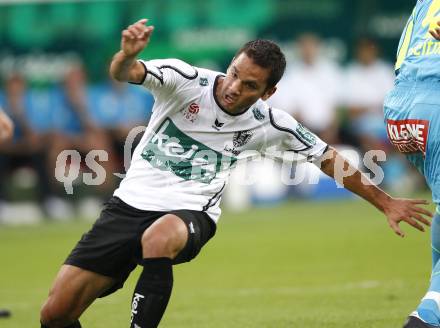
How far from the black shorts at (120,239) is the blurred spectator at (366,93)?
531 inches

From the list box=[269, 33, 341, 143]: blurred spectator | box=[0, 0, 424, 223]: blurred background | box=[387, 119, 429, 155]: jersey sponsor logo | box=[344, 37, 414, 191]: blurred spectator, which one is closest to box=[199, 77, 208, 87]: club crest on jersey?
box=[387, 119, 429, 155]: jersey sponsor logo

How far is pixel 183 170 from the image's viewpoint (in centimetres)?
724

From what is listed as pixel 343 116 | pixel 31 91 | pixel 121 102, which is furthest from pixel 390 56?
pixel 31 91

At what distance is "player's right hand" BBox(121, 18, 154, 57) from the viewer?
251 inches

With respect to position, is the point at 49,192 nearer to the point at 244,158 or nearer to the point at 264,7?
the point at 264,7

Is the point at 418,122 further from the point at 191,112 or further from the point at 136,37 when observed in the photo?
the point at 136,37

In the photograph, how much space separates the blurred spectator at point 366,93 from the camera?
66.8 feet

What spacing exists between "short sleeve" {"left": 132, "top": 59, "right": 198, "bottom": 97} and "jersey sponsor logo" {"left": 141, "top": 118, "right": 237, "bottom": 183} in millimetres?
311

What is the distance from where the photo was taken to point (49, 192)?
18562mm

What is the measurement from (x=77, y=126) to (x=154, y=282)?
500 inches

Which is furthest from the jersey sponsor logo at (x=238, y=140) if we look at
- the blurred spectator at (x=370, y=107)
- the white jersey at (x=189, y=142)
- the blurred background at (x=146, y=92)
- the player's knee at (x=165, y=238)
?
the blurred spectator at (x=370, y=107)

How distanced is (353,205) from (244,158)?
11617 mm

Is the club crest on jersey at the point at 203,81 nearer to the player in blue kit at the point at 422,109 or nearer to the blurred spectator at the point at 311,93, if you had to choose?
the player in blue kit at the point at 422,109

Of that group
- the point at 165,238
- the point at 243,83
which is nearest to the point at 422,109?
the point at 243,83
